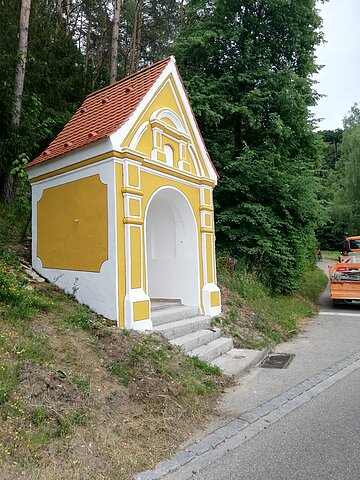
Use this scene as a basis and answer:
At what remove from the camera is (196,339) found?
21.7 feet

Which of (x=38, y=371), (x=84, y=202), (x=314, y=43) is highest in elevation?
(x=314, y=43)

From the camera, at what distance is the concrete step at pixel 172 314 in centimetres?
692

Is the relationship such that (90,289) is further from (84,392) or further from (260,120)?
(260,120)

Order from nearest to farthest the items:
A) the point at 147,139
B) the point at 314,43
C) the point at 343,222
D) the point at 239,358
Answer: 1. the point at 239,358
2. the point at 147,139
3. the point at 314,43
4. the point at 343,222

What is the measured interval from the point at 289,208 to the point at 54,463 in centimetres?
1046

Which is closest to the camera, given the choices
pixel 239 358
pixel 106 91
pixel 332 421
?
pixel 332 421

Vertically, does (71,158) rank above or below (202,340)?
above

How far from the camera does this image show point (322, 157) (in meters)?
14.4

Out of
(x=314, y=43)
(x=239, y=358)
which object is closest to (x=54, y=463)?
(x=239, y=358)

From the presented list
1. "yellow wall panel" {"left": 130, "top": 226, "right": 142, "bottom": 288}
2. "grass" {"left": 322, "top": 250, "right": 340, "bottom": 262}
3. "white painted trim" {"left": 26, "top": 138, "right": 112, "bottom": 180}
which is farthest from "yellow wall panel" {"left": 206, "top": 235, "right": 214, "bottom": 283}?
"grass" {"left": 322, "top": 250, "right": 340, "bottom": 262}

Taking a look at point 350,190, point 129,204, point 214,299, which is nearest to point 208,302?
point 214,299

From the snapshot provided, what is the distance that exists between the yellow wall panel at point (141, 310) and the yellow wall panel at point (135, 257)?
1.01 ft

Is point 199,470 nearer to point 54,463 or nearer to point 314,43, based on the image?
point 54,463

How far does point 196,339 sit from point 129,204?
8.58 ft
